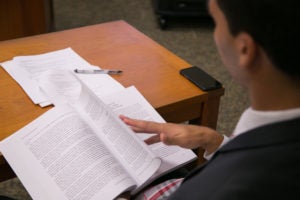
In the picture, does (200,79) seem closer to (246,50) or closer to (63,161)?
(63,161)

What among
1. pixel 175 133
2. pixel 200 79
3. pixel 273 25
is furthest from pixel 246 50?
pixel 200 79

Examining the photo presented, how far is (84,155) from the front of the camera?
2.92 feet

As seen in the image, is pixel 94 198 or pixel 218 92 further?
pixel 218 92

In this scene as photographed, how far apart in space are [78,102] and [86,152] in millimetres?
154

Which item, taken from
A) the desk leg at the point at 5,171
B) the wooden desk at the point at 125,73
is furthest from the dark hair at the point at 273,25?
the desk leg at the point at 5,171

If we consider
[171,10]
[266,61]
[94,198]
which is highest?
[266,61]

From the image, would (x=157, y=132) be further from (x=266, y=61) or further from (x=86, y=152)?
(x=266, y=61)

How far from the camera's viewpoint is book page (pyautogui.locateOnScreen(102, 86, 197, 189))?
970mm

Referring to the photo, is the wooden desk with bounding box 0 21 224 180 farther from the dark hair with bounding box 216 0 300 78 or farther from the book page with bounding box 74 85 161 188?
the dark hair with bounding box 216 0 300 78

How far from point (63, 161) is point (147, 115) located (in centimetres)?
23

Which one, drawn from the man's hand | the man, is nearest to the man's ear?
the man

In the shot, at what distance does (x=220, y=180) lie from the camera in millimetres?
573

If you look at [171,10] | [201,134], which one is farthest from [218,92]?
[171,10]

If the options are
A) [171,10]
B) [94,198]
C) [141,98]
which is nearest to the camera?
[94,198]
